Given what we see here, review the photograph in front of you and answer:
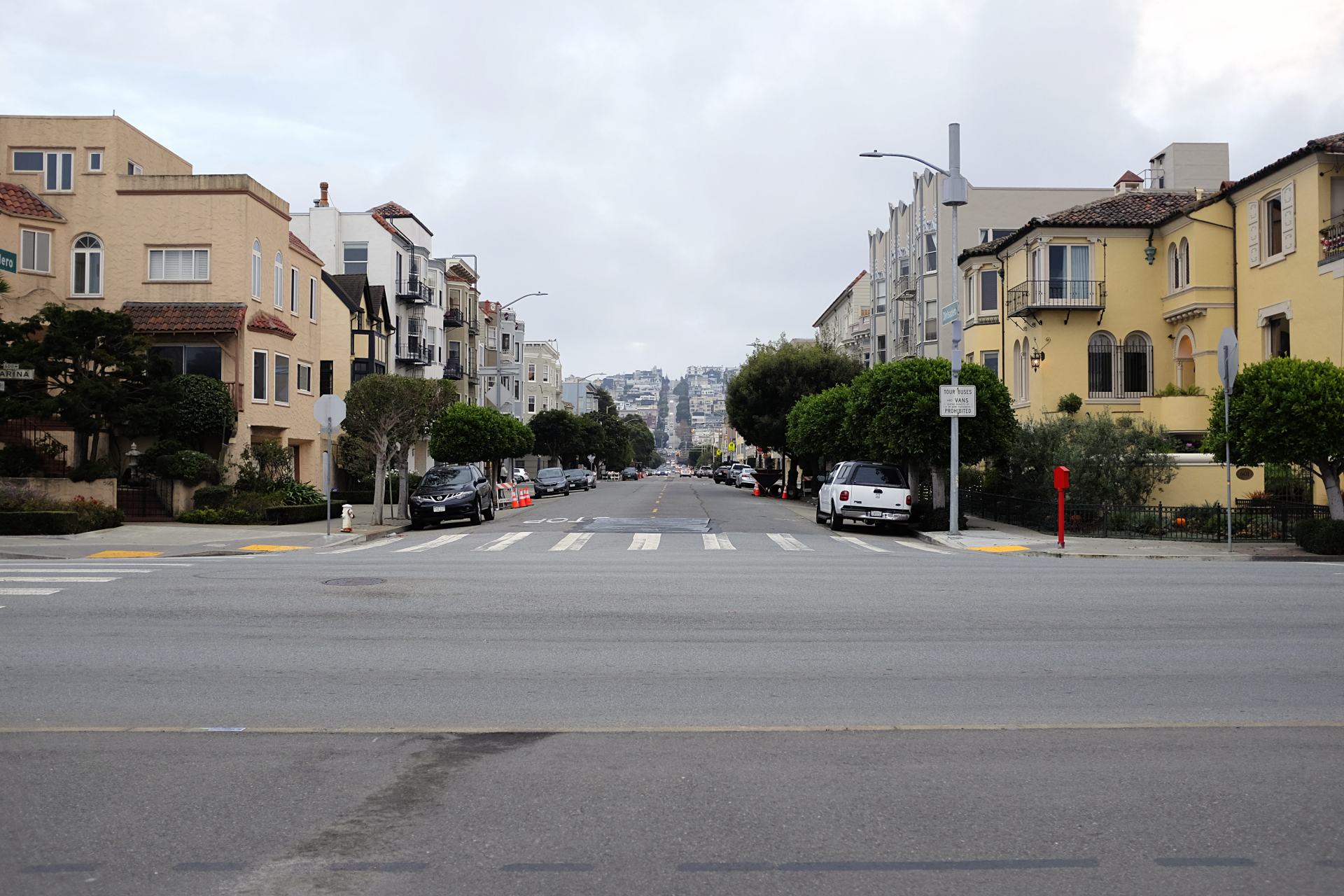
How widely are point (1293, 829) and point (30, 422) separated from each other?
1285 inches

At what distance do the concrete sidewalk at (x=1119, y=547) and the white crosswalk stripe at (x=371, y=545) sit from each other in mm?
12325

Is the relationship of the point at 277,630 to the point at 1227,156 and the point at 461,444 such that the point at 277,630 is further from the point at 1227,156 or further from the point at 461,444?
the point at 1227,156

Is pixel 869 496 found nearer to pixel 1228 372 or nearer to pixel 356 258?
pixel 1228 372

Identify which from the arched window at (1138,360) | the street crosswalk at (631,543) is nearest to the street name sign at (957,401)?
the street crosswalk at (631,543)

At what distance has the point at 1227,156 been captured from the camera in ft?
155

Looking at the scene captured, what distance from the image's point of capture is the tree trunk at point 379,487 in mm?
29875

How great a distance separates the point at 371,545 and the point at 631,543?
5.74m

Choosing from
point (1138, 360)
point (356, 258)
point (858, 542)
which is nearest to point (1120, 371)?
point (1138, 360)

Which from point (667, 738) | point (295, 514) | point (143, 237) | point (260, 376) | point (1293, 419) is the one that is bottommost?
point (667, 738)

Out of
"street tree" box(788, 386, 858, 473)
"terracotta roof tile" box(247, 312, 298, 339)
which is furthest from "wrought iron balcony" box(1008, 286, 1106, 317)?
"terracotta roof tile" box(247, 312, 298, 339)

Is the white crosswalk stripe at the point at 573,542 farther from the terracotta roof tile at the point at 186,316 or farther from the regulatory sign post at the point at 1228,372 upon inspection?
the terracotta roof tile at the point at 186,316

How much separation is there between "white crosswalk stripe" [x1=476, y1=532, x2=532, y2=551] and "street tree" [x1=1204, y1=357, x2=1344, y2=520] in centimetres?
1452

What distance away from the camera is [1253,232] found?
3331cm

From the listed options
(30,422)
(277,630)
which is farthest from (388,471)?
(277,630)
